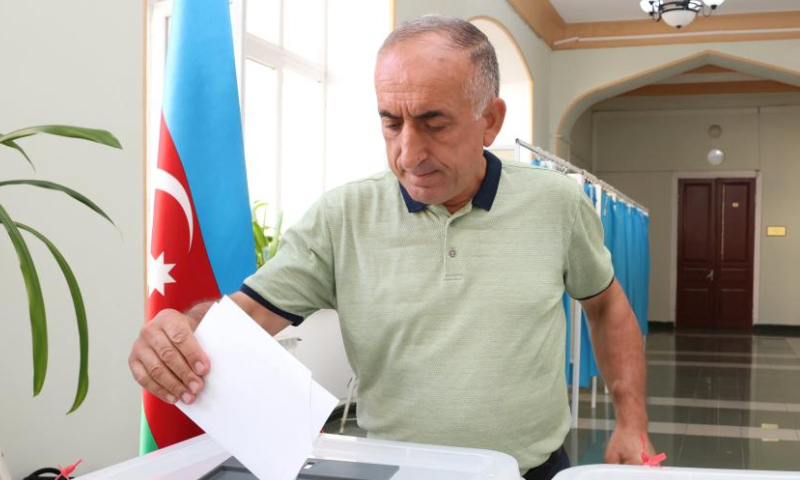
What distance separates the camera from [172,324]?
3.38 feet

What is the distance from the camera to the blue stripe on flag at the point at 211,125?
8.66ft

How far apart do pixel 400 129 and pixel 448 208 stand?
22 centimetres

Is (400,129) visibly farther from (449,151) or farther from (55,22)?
(55,22)

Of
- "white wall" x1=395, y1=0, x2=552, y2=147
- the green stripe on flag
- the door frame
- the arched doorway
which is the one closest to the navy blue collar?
the green stripe on flag

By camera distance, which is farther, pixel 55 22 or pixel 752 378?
pixel 752 378

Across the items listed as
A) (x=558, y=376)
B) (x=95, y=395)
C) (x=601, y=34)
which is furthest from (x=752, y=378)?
(x=558, y=376)

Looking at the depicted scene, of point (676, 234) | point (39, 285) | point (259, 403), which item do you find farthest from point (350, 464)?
point (676, 234)

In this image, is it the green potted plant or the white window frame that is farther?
the white window frame

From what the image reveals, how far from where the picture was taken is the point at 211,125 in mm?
2697

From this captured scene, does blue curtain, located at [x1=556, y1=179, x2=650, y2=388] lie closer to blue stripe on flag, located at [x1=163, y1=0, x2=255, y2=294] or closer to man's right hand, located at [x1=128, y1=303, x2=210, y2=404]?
blue stripe on flag, located at [x1=163, y1=0, x2=255, y2=294]

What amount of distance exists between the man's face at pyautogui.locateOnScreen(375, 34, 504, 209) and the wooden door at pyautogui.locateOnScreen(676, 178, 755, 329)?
558 inches

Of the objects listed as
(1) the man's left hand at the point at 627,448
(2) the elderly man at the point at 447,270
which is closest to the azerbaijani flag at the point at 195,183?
(2) the elderly man at the point at 447,270

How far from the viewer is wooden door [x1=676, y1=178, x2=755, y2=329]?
1445 centimetres

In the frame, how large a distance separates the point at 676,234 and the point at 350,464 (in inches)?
574
